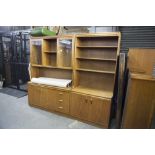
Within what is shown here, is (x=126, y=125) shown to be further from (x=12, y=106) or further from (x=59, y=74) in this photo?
(x=12, y=106)

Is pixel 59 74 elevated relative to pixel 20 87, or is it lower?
elevated

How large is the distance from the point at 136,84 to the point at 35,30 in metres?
2.30

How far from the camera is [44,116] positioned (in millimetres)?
2832

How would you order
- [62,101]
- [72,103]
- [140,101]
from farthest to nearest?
[62,101] → [72,103] → [140,101]

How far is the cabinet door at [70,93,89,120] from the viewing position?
2519mm

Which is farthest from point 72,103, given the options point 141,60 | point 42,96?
point 141,60

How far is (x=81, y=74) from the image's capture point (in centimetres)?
290

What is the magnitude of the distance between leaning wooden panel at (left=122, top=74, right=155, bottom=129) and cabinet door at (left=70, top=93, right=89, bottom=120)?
31.1 inches

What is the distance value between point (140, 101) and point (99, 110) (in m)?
0.78

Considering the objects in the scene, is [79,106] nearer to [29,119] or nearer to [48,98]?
[48,98]

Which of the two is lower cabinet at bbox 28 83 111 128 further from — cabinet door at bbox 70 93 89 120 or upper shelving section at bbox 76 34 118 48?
upper shelving section at bbox 76 34 118 48

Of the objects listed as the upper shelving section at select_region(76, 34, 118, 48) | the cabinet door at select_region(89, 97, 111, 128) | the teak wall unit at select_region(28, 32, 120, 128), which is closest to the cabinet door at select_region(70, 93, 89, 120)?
the teak wall unit at select_region(28, 32, 120, 128)
